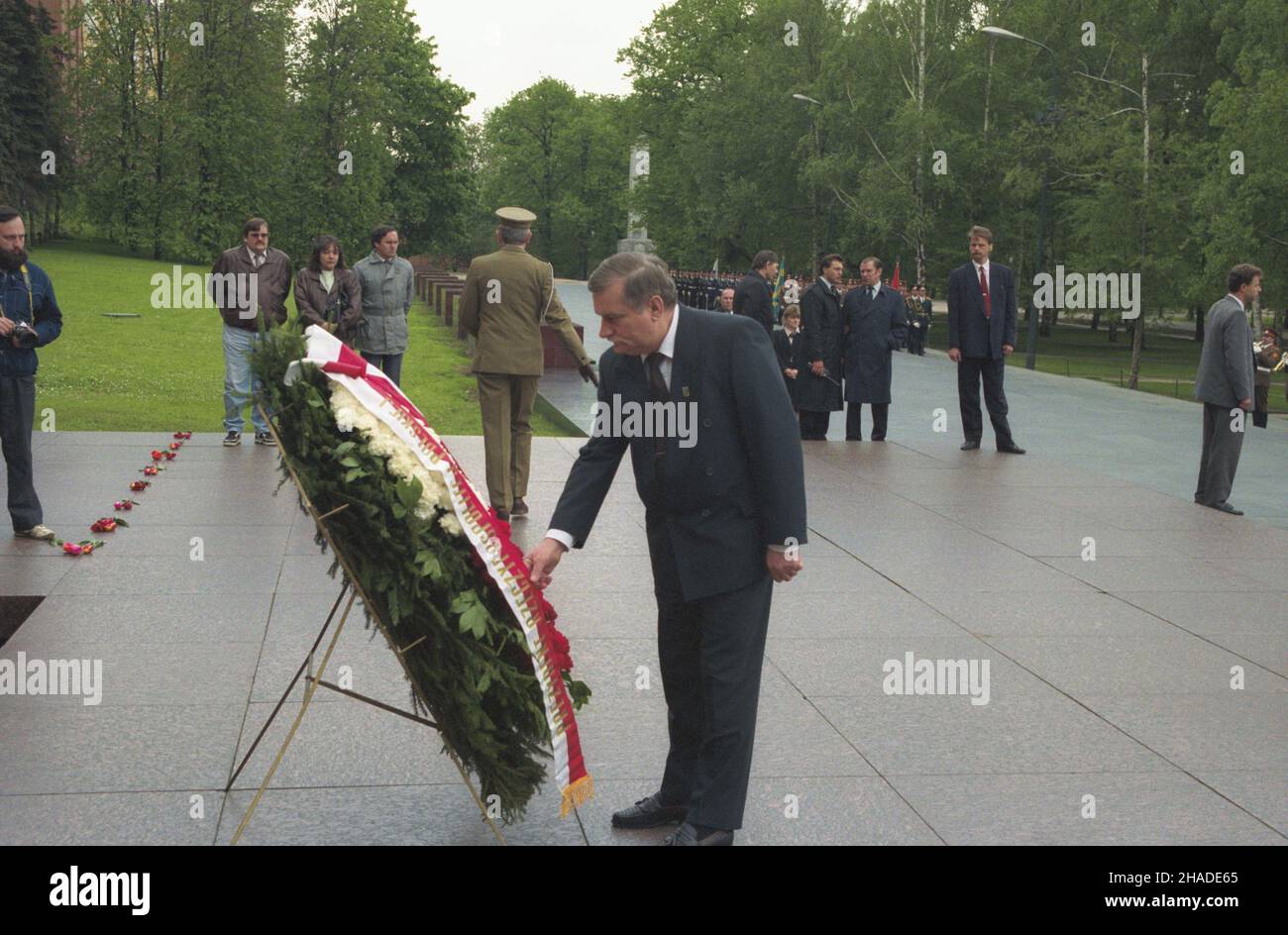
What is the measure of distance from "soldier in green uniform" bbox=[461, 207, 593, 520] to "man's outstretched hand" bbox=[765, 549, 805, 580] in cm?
616

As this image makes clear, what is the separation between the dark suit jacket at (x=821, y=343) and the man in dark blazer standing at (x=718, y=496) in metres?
11.3

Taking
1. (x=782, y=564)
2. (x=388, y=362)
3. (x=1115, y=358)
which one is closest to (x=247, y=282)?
(x=388, y=362)

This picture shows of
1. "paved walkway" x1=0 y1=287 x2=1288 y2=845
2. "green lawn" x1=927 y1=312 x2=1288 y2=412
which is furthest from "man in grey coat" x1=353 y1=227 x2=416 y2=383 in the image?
"green lawn" x1=927 y1=312 x2=1288 y2=412

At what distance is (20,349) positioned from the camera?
9.27 metres

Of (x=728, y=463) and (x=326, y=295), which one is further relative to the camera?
(x=326, y=295)

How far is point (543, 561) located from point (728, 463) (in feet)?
2.09

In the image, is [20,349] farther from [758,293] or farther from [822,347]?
[758,293]

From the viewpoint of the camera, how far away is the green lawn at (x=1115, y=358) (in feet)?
111

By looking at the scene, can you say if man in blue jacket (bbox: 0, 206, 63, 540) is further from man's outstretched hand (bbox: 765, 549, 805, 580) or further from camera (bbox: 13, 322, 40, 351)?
man's outstretched hand (bbox: 765, 549, 805, 580)

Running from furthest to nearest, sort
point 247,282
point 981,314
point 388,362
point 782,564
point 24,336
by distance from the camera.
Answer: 1. point 981,314
2. point 388,362
3. point 247,282
4. point 24,336
5. point 782,564

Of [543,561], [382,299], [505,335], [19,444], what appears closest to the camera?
[543,561]

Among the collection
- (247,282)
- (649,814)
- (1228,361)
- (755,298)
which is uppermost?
(247,282)

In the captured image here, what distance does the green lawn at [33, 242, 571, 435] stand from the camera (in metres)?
18.5
